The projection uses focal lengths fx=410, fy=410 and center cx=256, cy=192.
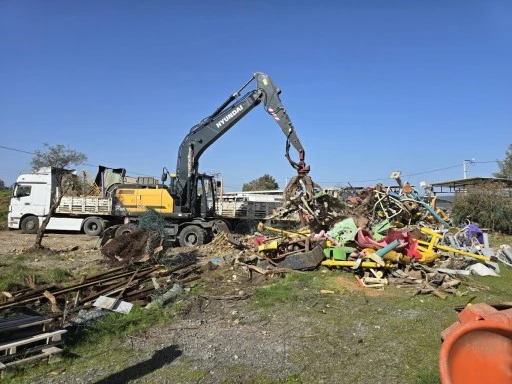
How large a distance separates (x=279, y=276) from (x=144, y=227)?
4184 millimetres

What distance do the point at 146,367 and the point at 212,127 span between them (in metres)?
12.5

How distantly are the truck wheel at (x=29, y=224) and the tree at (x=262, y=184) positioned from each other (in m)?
34.3

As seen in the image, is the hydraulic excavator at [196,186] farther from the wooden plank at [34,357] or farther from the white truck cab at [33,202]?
the wooden plank at [34,357]

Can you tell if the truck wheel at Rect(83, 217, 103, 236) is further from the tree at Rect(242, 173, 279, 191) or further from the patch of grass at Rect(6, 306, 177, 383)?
the tree at Rect(242, 173, 279, 191)

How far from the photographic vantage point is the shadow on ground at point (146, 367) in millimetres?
4301

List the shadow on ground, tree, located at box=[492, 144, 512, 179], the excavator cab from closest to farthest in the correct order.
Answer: the shadow on ground
the excavator cab
tree, located at box=[492, 144, 512, 179]

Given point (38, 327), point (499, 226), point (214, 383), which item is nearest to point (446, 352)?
point (214, 383)

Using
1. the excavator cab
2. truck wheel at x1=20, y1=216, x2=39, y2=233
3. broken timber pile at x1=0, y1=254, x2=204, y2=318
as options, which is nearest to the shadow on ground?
broken timber pile at x1=0, y1=254, x2=204, y2=318

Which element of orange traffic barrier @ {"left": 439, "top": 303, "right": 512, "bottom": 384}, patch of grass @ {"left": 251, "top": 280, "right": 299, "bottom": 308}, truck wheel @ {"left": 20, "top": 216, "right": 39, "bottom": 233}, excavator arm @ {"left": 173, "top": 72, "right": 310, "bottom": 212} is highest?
excavator arm @ {"left": 173, "top": 72, "right": 310, "bottom": 212}

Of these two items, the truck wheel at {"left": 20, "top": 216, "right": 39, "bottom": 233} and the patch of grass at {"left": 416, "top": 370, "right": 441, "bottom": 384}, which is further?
the truck wheel at {"left": 20, "top": 216, "right": 39, "bottom": 233}

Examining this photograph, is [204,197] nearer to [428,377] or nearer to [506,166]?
[428,377]

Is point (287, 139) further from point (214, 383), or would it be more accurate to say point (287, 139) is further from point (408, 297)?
point (214, 383)

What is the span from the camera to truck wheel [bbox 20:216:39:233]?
65.7 ft

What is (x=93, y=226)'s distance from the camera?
18766 millimetres
